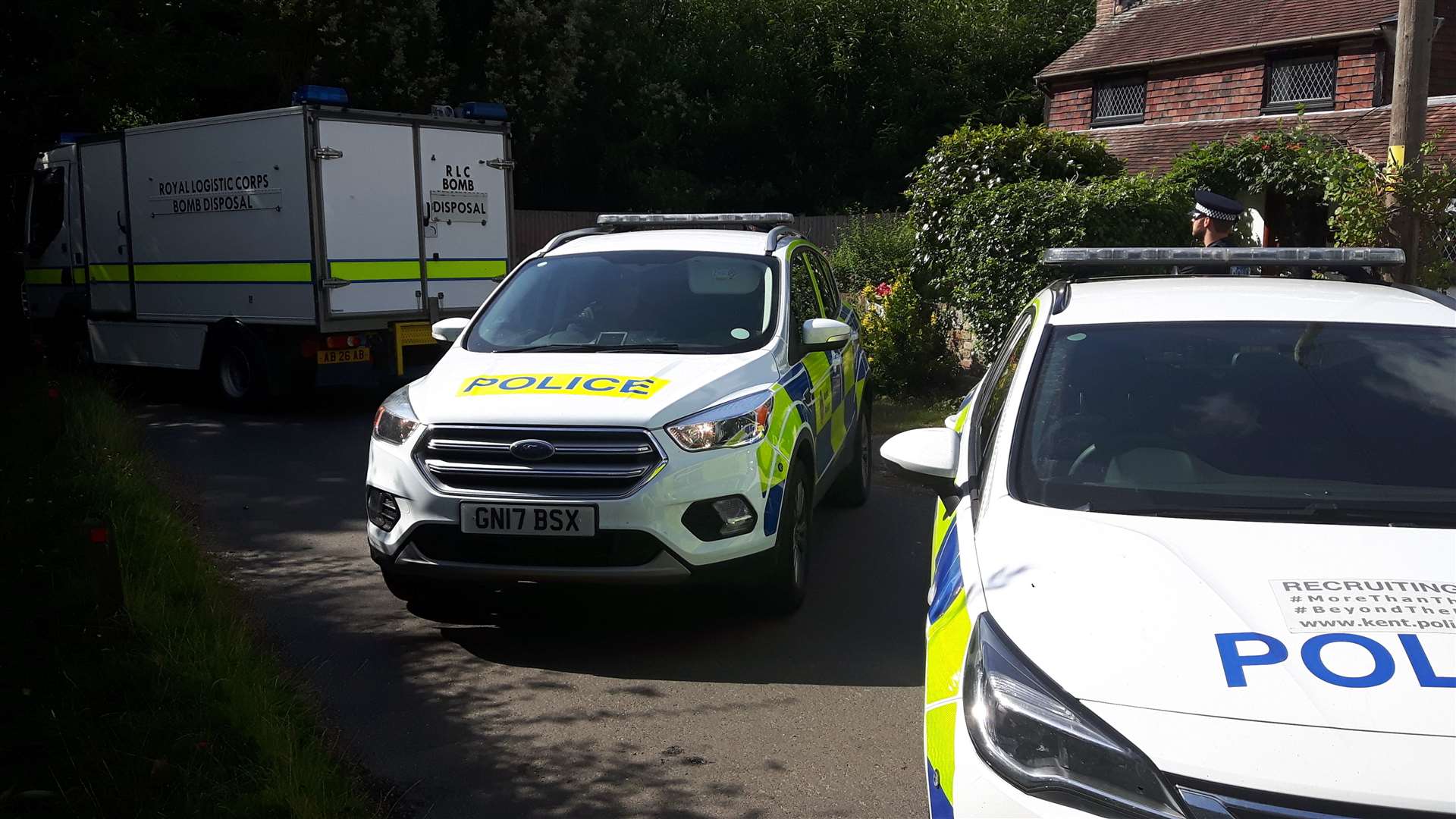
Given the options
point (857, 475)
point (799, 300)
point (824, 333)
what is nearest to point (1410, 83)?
point (857, 475)

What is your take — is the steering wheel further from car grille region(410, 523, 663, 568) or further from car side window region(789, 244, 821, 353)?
car side window region(789, 244, 821, 353)

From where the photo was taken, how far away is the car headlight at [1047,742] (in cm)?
237

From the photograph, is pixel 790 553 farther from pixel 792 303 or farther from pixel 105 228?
pixel 105 228

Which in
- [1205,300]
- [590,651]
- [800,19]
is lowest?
[590,651]

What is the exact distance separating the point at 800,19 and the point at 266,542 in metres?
34.2

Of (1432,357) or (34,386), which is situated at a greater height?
(1432,357)

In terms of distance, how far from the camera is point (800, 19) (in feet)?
Answer: 127

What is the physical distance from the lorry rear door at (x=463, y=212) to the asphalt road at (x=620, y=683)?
17.9 feet

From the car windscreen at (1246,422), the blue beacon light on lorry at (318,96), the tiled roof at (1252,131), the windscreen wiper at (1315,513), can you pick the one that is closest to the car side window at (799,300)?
the car windscreen at (1246,422)

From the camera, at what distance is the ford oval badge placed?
5.17 meters

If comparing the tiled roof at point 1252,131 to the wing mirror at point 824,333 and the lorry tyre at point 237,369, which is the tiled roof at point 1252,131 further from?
the wing mirror at point 824,333

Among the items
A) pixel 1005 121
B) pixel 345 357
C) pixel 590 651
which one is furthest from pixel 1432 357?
pixel 1005 121

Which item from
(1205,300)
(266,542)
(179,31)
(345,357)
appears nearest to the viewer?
(1205,300)

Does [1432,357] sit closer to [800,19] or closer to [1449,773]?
[1449,773]
